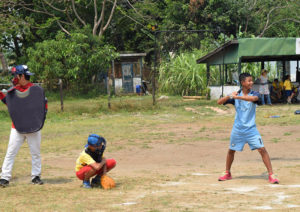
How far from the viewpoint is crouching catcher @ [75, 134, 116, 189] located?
686 centimetres

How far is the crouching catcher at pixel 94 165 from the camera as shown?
6.86m

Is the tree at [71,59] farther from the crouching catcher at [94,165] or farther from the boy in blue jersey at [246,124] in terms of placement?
the boy in blue jersey at [246,124]

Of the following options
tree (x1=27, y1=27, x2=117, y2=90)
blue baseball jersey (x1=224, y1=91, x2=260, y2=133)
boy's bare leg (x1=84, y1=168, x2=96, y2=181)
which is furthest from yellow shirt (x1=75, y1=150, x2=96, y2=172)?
tree (x1=27, y1=27, x2=117, y2=90)

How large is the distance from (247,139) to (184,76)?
21812 mm

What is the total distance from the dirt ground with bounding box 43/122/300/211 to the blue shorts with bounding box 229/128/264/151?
508mm

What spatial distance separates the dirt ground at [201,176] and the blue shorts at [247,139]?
51cm

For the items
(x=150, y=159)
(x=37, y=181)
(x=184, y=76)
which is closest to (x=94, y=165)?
(x=37, y=181)

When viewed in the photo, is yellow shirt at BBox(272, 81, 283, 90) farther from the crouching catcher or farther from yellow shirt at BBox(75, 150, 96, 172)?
yellow shirt at BBox(75, 150, 96, 172)

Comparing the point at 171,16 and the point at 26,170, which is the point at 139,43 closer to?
the point at 171,16

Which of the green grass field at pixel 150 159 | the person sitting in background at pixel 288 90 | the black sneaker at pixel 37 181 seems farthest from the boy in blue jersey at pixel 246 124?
the person sitting in background at pixel 288 90

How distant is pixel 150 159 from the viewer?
10102mm

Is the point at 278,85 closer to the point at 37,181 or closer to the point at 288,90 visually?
the point at 288,90

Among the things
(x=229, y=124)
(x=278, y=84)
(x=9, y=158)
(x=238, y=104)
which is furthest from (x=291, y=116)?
(x=9, y=158)

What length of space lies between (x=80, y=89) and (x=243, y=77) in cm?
2445
